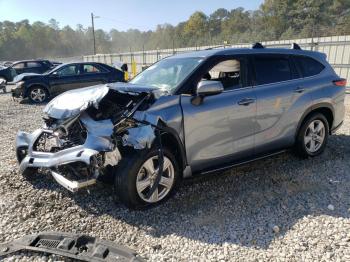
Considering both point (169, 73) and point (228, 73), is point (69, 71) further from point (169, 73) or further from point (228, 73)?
point (228, 73)

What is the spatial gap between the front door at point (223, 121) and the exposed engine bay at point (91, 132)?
48cm

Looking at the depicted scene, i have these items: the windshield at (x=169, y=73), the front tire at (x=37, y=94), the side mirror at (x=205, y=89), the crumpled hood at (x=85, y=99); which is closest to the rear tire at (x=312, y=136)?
the side mirror at (x=205, y=89)

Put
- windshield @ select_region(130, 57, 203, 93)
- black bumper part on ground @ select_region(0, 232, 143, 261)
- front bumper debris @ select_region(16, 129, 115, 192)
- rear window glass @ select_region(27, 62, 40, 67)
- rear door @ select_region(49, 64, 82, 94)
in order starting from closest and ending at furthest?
black bumper part on ground @ select_region(0, 232, 143, 261), front bumper debris @ select_region(16, 129, 115, 192), windshield @ select_region(130, 57, 203, 93), rear door @ select_region(49, 64, 82, 94), rear window glass @ select_region(27, 62, 40, 67)

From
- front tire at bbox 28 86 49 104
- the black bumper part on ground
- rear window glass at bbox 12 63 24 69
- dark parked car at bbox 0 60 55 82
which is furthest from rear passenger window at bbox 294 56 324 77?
rear window glass at bbox 12 63 24 69

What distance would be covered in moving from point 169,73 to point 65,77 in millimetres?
9576

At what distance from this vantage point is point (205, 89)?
3.70m

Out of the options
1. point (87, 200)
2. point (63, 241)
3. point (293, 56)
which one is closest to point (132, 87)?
point (87, 200)

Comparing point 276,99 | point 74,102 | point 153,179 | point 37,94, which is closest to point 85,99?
point 74,102

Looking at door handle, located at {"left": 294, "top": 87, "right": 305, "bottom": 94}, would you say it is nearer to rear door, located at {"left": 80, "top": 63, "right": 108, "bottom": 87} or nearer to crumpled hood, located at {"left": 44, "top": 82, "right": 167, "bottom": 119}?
crumpled hood, located at {"left": 44, "top": 82, "right": 167, "bottom": 119}

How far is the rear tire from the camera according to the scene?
16.2 ft

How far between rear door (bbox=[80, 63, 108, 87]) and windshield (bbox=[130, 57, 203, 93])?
8.53 m

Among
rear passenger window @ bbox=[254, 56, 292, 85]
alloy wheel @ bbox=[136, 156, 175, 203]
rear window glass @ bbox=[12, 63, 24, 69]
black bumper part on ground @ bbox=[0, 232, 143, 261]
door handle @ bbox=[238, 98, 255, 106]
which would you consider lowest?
black bumper part on ground @ bbox=[0, 232, 143, 261]

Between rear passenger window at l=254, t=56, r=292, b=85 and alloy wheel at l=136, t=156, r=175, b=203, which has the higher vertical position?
rear passenger window at l=254, t=56, r=292, b=85

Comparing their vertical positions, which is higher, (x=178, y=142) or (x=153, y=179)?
(x=178, y=142)
